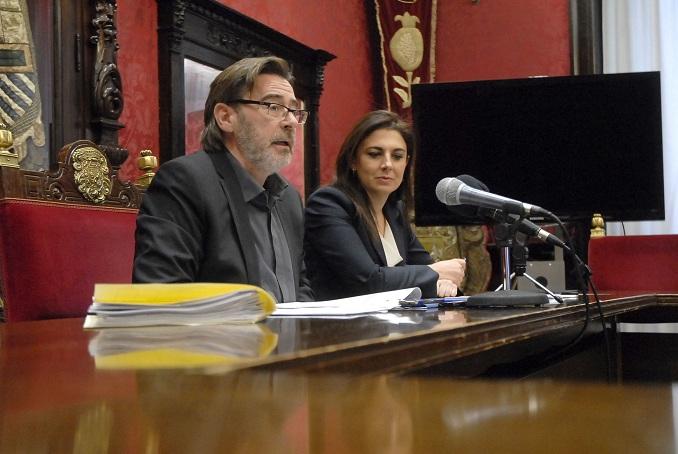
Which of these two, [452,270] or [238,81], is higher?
[238,81]

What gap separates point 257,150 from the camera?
189 centimetres

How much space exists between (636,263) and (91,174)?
193 centimetres

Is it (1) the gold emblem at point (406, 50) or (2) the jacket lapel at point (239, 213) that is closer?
(2) the jacket lapel at point (239, 213)

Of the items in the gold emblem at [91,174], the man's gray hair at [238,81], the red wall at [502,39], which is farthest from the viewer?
the red wall at [502,39]

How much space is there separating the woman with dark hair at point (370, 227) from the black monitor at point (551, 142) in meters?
0.10

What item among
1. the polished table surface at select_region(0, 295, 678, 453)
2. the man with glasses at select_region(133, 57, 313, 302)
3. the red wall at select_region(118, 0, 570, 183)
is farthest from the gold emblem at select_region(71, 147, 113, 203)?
the red wall at select_region(118, 0, 570, 183)

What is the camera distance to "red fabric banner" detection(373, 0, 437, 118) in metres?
4.39

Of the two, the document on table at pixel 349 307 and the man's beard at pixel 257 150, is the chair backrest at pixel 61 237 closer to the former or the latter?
the man's beard at pixel 257 150

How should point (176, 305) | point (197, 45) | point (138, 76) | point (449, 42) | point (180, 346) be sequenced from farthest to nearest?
point (449, 42) < point (197, 45) < point (138, 76) < point (176, 305) < point (180, 346)

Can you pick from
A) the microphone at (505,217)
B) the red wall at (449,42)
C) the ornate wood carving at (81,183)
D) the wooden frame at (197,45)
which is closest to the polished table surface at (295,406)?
the microphone at (505,217)

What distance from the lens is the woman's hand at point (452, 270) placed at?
198cm

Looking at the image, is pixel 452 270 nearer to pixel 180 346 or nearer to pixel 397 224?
pixel 397 224

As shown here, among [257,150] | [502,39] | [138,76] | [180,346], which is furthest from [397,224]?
[502,39]

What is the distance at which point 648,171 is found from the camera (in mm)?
2410
